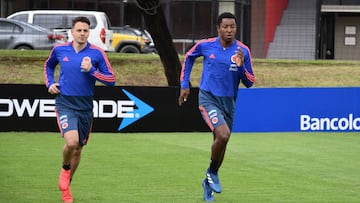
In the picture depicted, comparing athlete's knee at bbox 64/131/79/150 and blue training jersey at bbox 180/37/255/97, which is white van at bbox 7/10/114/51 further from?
athlete's knee at bbox 64/131/79/150

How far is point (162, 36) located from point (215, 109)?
13.4 metres

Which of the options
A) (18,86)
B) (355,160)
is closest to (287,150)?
(355,160)

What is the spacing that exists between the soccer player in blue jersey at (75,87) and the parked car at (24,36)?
65.3 ft

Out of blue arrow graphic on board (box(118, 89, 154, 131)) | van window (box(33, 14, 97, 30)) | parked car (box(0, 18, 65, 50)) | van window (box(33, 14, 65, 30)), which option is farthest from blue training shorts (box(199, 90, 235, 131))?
van window (box(33, 14, 65, 30))

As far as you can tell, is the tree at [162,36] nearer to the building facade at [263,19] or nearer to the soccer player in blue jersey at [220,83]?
the soccer player in blue jersey at [220,83]

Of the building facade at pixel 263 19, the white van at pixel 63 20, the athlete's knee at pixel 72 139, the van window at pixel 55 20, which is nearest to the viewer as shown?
the athlete's knee at pixel 72 139

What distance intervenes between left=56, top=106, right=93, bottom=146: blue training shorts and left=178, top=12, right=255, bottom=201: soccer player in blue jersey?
143 cm

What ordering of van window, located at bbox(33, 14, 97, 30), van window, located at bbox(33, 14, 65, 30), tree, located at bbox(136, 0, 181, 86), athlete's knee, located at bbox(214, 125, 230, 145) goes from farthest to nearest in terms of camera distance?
van window, located at bbox(33, 14, 65, 30), van window, located at bbox(33, 14, 97, 30), tree, located at bbox(136, 0, 181, 86), athlete's knee, located at bbox(214, 125, 230, 145)

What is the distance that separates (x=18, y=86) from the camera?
19.7 m

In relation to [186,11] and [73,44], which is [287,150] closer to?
[73,44]

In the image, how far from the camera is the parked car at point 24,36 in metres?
29.9

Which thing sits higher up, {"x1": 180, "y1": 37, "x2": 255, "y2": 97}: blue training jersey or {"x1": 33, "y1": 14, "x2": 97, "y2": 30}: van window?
{"x1": 180, "y1": 37, "x2": 255, "y2": 97}: blue training jersey

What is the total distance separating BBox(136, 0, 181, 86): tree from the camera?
23.0m

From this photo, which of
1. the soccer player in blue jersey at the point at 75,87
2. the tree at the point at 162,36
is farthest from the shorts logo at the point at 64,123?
the tree at the point at 162,36
